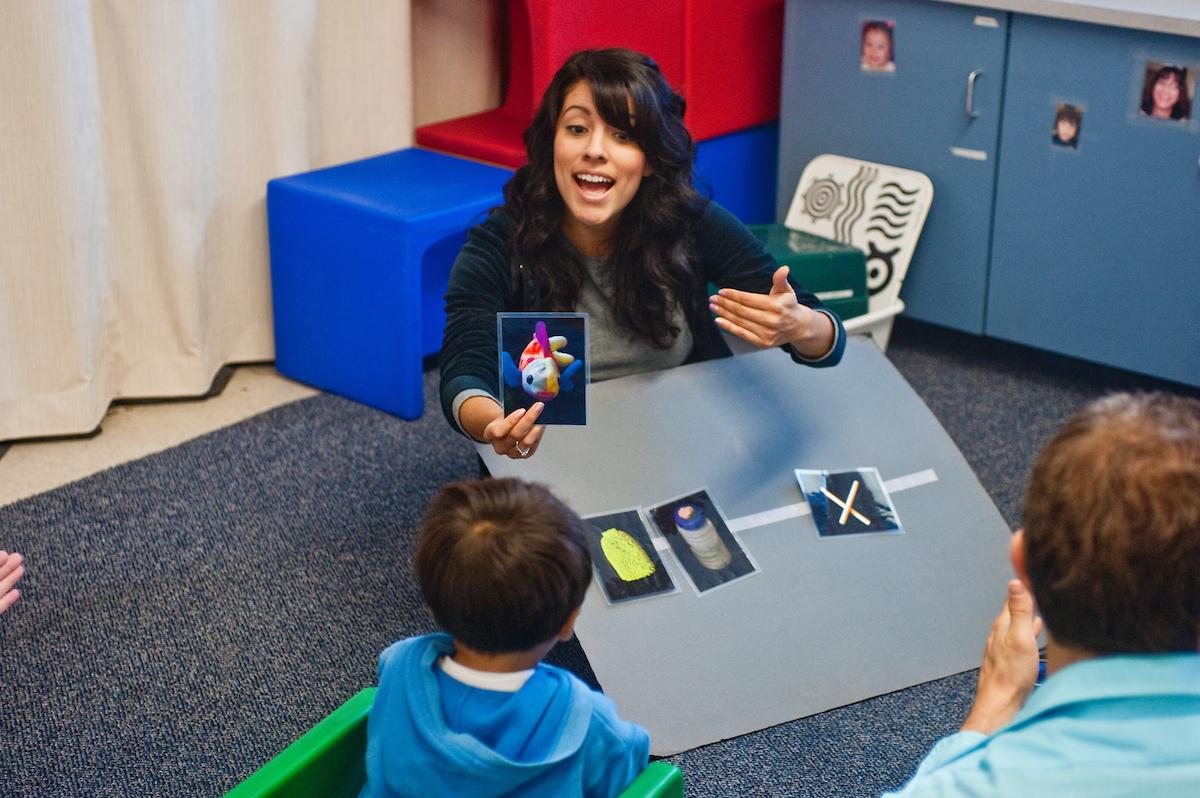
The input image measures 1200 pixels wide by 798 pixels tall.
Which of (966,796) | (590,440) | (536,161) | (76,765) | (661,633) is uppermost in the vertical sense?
(536,161)

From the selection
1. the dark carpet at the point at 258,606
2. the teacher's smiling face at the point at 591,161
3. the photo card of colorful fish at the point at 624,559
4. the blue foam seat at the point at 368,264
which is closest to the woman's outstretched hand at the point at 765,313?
the teacher's smiling face at the point at 591,161

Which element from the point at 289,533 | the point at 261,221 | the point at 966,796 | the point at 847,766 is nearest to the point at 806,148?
the point at 261,221

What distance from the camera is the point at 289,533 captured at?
2.64 metres

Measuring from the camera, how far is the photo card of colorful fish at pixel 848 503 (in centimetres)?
225

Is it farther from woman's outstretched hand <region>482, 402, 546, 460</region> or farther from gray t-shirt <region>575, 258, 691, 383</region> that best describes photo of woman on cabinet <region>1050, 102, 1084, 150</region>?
woman's outstretched hand <region>482, 402, 546, 460</region>

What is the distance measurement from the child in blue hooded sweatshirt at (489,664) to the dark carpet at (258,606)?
69 cm

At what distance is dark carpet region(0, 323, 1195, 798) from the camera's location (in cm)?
204

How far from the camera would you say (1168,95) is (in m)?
2.85

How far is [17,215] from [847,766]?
194 cm

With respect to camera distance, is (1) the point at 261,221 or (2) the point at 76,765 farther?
(1) the point at 261,221

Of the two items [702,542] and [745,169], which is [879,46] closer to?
[745,169]

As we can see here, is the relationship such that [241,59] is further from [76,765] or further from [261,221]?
[76,765]

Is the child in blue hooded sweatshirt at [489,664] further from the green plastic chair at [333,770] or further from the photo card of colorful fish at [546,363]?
the photo card of colorful fish at [546,363]

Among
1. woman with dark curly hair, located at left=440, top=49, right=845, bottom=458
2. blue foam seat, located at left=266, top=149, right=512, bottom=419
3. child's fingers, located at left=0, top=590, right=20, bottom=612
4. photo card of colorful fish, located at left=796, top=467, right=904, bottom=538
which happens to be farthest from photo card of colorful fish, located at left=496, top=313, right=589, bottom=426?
blue foam seat, located at left=266, top=149, right=512, bottom=419
